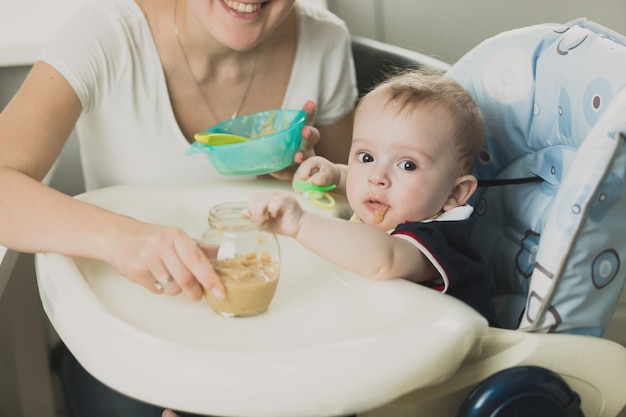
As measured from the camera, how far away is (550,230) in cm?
96

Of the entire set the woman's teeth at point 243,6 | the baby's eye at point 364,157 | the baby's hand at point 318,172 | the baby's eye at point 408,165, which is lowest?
the baby's hand at point 318,172

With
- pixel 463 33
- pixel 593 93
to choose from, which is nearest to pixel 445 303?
pixel 593 93

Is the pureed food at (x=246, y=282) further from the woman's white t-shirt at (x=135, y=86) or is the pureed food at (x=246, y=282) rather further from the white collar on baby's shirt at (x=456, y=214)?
the woman's white t-shirt at (x=135, y=86)

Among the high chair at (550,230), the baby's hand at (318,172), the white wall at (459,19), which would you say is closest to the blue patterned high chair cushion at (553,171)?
the high chair at (550,230)

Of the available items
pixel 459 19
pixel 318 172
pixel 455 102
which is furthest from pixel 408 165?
pixel 459 19

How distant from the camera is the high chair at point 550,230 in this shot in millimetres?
909

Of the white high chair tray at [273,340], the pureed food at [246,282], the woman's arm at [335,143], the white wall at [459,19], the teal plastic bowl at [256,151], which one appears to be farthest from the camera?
the white wall at [459,19]

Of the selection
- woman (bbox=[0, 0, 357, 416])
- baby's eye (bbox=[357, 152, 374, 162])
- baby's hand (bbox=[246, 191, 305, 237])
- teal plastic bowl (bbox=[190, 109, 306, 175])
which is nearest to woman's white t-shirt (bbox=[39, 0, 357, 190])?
woman (bbox=[0, 0, 357, 416])

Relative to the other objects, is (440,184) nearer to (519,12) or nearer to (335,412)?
(335,412)

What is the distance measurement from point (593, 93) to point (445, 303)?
1.16ft

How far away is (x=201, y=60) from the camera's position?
4.58 ft

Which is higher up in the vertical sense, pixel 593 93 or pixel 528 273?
pixel 593 93

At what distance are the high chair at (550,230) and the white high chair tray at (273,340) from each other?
9cm

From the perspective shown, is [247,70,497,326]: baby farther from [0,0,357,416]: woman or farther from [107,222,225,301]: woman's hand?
[0,0,357,416]: woman
